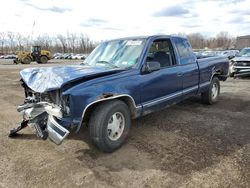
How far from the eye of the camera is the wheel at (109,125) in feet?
14.0

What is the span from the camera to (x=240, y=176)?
3.65 metres

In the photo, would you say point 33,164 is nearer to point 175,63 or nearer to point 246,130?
point 175,63

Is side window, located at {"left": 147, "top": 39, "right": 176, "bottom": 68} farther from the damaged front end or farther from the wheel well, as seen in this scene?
the damaged front end

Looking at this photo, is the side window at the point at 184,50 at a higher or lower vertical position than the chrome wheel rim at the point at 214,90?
higher

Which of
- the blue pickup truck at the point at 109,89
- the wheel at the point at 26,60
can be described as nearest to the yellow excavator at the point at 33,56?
the wheel at the point at 26,60

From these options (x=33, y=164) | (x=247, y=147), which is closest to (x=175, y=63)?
(x=247, y=147)

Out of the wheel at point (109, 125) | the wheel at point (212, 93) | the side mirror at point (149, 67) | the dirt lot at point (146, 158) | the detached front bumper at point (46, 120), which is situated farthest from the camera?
the wheel at point (212, 93)

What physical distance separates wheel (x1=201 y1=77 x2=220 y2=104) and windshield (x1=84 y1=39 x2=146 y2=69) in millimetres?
2964

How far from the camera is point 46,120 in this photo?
4.42 metres

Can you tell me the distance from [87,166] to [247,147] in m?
2.57

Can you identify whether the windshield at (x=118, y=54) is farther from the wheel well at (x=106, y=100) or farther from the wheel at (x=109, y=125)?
the wheel at (x=109, y=125)

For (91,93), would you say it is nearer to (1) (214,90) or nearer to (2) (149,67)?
(2) (149,67)

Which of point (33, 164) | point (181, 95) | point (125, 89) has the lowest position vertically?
point (33, 164)

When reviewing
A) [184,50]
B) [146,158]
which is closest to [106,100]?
[146,158]
